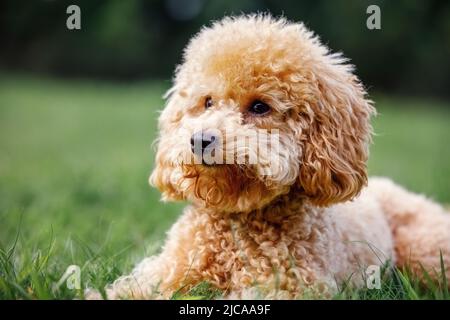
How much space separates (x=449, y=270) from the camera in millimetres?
3344

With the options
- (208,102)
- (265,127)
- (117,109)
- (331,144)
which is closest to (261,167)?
(265,127)

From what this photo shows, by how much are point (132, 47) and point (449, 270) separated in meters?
11.8

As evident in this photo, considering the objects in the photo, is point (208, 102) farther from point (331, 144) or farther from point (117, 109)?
point (117, 109)

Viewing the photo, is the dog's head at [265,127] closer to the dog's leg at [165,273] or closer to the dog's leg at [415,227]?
the dog's leg at [165,273]

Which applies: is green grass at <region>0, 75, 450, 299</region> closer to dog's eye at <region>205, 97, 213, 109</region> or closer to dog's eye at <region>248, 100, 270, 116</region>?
dog's eye at <region>248, 100, 270, 116</region>

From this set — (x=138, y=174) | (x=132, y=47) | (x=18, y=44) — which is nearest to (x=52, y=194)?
(x=138, y=174)

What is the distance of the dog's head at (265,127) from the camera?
8.44ft

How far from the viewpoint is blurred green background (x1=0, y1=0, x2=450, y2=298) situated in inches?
160

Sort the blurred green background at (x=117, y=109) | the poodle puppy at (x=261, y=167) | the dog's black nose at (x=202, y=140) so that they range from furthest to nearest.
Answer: the blurred green background at (x=117, y=109) → the poodle puppy at (x=261, y=167) → the dog's black nose at (x=202, y=140)

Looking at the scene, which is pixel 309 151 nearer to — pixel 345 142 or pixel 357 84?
pixel 345 142

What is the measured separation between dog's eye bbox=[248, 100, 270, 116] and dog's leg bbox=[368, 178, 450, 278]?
1167 millimetres

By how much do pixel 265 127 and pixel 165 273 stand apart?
82cm

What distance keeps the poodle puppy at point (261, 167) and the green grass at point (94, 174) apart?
172 millimetres

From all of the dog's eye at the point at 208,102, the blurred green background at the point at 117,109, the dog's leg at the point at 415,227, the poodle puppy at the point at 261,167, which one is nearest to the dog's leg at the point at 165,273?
the poodle puppy at the point at 261,167
